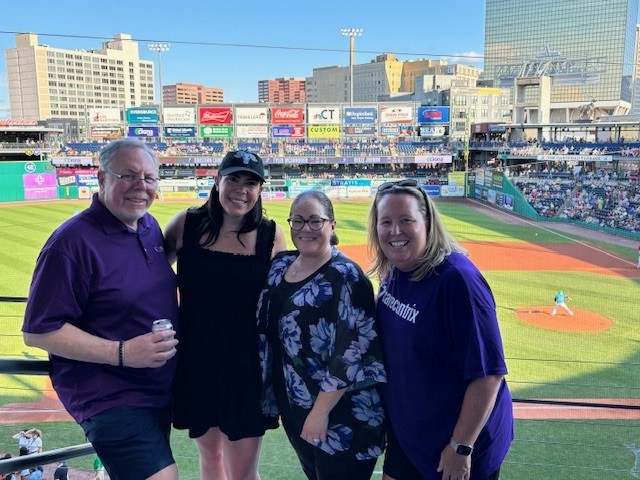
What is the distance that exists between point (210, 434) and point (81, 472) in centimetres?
453

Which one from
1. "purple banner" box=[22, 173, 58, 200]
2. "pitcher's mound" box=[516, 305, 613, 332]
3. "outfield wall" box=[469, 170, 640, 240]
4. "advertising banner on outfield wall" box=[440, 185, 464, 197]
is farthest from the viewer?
"advertising banner on outfield wall" box=[440, 185, 464, 197]

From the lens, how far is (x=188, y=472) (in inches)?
244

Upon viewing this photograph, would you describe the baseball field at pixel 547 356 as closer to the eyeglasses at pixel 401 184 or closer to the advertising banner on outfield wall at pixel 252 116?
the eyeglasses at pixel 401 184

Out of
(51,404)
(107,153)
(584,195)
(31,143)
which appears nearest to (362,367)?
(107,153)

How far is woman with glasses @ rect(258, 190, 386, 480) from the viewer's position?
230 cm

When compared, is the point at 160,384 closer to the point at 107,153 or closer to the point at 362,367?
the point at 362,367

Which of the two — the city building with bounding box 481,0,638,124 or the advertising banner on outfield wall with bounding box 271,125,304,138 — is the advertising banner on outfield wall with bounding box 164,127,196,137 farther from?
the city building with bounding box 481,0,638,124

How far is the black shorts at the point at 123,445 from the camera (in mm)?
2139

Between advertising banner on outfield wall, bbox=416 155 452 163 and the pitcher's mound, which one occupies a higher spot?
advertising banner on outfield wall, bbox=416 155 452 163

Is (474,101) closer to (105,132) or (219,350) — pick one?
(105,132)

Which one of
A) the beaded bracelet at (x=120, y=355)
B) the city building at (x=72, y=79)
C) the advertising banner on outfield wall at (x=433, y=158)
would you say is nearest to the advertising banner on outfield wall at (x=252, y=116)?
the advertising banner on outfield wall at (x=433, y=158)

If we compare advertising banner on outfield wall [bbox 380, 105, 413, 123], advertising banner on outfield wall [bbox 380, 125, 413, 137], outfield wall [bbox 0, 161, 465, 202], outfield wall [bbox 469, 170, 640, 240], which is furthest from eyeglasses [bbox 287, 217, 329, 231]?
advertising banner on outfield wall [bbox 380, 125, 413, 137]

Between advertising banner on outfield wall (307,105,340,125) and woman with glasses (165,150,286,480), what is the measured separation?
46.2 metres

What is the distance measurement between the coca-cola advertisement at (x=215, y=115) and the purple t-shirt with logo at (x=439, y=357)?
1864 inches
